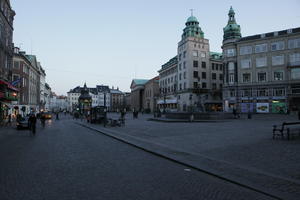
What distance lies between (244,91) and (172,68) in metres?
32.0

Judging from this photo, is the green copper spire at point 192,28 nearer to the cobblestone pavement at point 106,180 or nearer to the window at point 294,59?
the window at point 294,59

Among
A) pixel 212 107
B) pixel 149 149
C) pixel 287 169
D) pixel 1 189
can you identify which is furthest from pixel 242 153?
pixel 212 107

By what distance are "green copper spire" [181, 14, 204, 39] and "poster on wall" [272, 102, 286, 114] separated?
1278 inches

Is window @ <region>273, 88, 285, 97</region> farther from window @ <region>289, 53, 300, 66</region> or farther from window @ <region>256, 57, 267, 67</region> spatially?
window @ <region>256, 57, 267, 67</region>

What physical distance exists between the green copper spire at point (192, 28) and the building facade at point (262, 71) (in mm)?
10750

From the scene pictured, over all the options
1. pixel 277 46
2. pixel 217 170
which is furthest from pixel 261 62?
pixel 217 170

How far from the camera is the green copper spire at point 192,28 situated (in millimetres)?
69750

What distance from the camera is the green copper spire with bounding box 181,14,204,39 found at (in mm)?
69750

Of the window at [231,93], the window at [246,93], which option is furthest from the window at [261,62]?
the window at [231,93]

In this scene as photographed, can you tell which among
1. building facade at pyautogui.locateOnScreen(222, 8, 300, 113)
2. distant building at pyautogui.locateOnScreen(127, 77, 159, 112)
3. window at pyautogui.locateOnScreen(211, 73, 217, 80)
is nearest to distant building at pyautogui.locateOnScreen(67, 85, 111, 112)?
distant building at pyautogui.locateOnScreen(127, 77, 159, 112)

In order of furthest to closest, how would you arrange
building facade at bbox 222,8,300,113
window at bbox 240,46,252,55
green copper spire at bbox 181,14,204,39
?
green copper spire at bbox 181,14,204,39
window at bbox 240,46,252,55
building facade at bbox 222,8,300,113

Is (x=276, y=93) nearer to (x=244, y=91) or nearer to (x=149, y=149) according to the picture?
(x=244, y=91)

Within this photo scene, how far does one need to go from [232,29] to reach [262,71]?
599 inches

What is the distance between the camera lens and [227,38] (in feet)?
202
